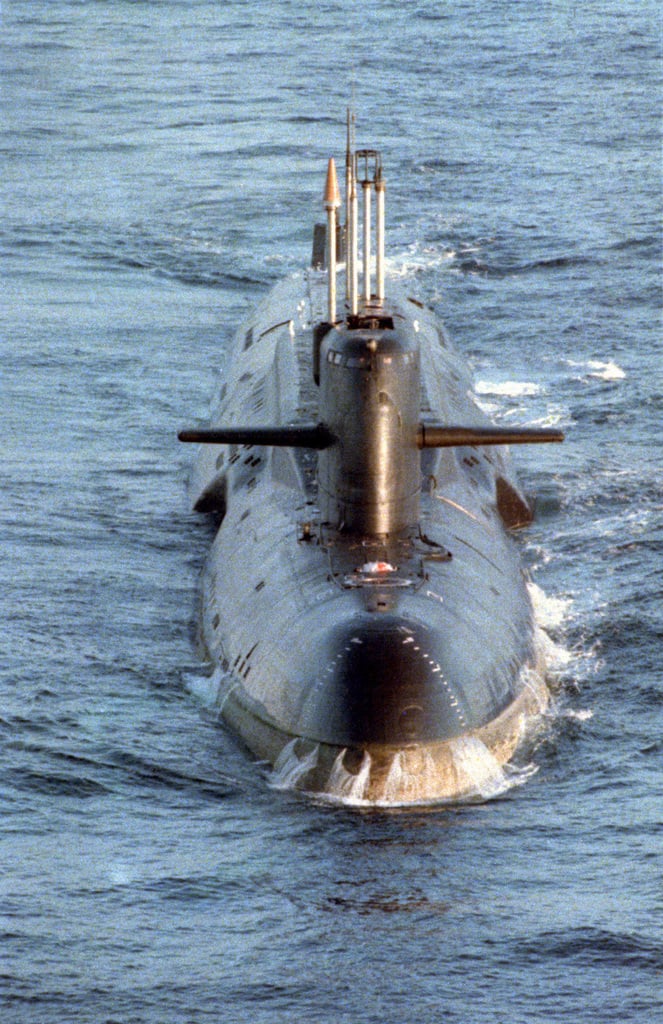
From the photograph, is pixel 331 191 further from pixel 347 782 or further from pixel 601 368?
pixel 601 368

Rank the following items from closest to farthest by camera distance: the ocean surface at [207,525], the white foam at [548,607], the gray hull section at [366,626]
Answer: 1. the ocean surface at [207,525]
2. the gray hull section at [366,626]
3. the white foam at [548,607]

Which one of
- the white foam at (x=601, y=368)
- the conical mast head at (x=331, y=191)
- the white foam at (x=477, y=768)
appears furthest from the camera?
the white foam at (x=601, y=368)

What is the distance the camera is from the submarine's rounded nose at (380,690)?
24.3 meters

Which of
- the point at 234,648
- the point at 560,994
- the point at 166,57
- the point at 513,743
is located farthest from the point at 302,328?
the point at 166,57

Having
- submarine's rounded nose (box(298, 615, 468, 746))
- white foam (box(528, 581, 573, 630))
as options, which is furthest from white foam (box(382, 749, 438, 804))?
white foam (box(528, 581, 573, 630))

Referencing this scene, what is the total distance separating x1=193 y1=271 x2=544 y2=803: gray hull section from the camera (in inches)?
961

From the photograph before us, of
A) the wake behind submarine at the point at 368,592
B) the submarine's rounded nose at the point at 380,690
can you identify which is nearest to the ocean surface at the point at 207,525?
the wake behind submarine at the point at 368,592

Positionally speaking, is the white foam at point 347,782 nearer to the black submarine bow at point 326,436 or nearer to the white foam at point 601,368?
the black submarine bow at point 326,436

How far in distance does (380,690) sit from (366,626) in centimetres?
95

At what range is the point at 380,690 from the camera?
80.1 feet

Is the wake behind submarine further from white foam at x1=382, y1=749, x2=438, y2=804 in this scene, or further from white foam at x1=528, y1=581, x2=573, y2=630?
→ white foam at x1=528, y1=581, x2=573, y2=630

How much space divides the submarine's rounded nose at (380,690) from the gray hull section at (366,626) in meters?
0.02

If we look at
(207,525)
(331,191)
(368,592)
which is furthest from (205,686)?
(207,525)

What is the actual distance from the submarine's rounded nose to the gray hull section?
2cm
